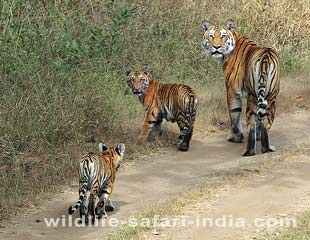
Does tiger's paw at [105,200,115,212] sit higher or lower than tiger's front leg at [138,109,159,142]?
lower

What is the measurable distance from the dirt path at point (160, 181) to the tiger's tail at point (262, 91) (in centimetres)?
58

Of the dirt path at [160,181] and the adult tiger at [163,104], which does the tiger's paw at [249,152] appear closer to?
the dirt path at [160,181]

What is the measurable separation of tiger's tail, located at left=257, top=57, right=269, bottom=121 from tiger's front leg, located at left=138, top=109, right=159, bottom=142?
4.15ft

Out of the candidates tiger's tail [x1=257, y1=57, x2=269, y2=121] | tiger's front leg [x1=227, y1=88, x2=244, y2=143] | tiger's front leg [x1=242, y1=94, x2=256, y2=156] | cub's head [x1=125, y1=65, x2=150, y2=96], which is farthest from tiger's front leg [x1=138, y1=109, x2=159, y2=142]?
tiger's tail [x1=257, y1=57, x2=269, y2=121]

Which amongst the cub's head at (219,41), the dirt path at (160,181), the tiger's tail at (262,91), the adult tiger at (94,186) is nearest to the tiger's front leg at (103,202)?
the adult tiger at (94,186)

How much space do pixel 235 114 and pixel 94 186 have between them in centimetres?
370

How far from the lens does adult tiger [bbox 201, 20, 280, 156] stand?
32.7 ft

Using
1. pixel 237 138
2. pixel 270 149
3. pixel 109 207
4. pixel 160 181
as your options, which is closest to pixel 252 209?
pixel 109 207

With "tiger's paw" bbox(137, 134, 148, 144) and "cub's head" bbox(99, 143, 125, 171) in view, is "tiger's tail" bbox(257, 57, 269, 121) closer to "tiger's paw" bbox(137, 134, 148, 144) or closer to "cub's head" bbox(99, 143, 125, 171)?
"tiger's paw" bbox(137, 134, 148, 144)

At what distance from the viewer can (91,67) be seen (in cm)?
1113

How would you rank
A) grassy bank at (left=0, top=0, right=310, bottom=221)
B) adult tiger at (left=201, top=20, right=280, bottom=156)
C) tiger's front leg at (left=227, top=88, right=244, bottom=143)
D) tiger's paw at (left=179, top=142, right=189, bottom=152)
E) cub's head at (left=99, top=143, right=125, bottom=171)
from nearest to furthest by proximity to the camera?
1. cub's head at (left=99, top=143, right=125, bottom=171)
2. grassy bank at (left=0, top=0, right=310, bottom=221)
3. adult tiger at (left=201, top=20, right=280, bottom=156)
4. tiger's paw at (left=179, top=142, right=189, bottom=152)
5. tiger's front leg at (left=227, top=88, right=244, bottom=143)

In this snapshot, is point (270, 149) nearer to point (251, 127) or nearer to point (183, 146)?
point (251, 127)

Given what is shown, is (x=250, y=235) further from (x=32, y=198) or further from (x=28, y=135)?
(x=28, y=135)

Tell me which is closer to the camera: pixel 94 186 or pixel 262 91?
pixel 94 186
